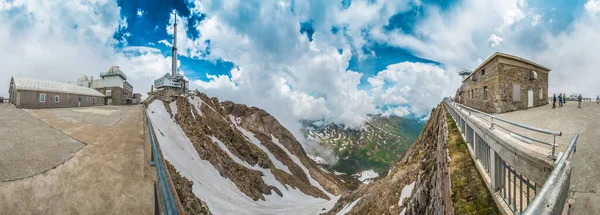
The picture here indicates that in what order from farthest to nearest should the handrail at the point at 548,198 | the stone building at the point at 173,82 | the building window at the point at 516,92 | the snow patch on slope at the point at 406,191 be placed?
the stone building at the point at 173,82 → the building window at the point at 516,92 → the snow patch on slope at the point at 406,191 → the handrail at the point at 548,198

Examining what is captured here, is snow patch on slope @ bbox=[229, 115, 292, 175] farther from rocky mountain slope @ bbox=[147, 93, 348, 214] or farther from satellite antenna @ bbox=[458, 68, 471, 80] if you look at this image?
satellite antenna @ bbox=[458, 68, 471, 80]

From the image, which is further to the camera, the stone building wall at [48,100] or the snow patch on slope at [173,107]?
the snow patch on slope at [173,107]

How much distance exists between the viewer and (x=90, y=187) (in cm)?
962

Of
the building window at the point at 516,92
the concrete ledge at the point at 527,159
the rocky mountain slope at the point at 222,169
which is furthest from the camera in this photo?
the rocky mountain slope at the point at 222,169

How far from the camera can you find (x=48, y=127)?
1617 cm

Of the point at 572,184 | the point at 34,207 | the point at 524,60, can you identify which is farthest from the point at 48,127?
the point at 524,60

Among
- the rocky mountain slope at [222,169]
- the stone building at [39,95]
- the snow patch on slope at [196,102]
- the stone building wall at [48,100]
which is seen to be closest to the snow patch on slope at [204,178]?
the rocky mountain slope at [222,169]

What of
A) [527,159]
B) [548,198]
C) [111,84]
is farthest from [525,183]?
[111,84]

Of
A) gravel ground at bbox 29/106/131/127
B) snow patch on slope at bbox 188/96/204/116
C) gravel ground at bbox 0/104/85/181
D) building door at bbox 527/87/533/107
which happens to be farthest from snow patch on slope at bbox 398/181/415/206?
snow patch on slope at bbox 188/96/204/116

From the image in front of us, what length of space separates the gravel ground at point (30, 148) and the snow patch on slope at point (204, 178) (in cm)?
1579

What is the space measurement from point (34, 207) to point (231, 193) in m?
34.9

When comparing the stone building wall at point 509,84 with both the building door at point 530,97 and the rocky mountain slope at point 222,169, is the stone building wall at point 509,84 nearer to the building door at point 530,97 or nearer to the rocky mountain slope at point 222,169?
the building door at point 530,97

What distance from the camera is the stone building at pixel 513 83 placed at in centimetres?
2105

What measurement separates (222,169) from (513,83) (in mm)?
45340
